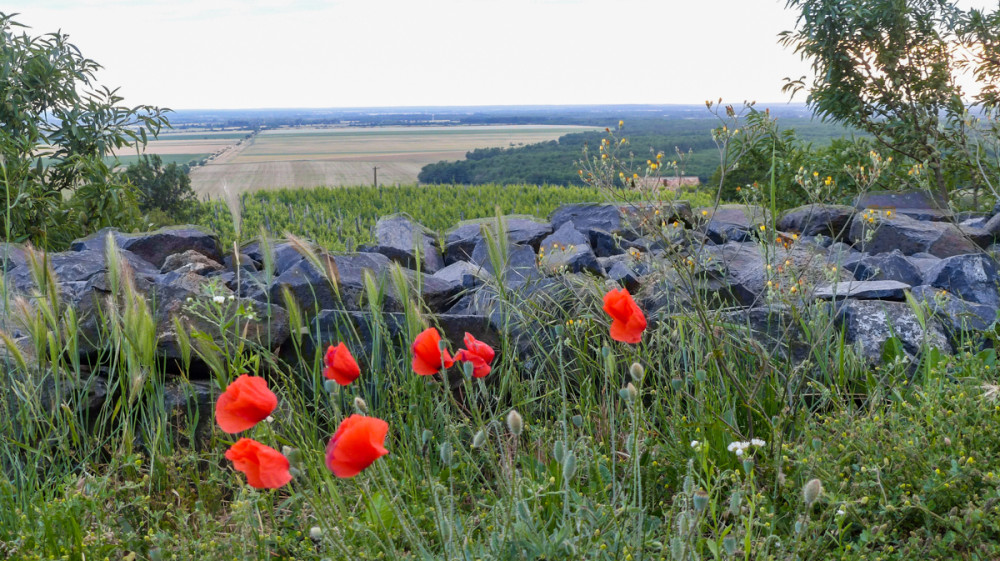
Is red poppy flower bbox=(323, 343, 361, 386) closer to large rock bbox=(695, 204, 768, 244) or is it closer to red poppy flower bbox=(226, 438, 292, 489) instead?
red poppy flower bbox=(226, 438, 292, 489)

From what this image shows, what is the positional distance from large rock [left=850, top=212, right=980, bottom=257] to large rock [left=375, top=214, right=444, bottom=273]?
264 cm

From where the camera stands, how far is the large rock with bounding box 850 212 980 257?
14.2 ft

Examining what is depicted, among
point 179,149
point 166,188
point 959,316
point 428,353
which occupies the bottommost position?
point 959,316

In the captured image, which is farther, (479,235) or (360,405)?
(479,235)

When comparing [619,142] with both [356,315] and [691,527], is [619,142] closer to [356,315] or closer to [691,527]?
[356,315]

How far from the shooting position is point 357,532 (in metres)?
1.69

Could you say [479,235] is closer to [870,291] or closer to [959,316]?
[870,291]

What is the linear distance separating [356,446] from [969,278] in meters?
3.28

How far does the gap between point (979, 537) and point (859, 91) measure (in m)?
6.35

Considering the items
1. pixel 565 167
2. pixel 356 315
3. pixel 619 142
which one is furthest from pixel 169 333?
pixel 565 167

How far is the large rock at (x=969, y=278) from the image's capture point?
127 inches

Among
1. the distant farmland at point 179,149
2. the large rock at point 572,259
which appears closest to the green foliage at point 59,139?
the distant farmland at point 179,149

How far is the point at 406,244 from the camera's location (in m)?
4.43

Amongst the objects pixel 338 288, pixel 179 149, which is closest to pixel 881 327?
pixel 338 288
